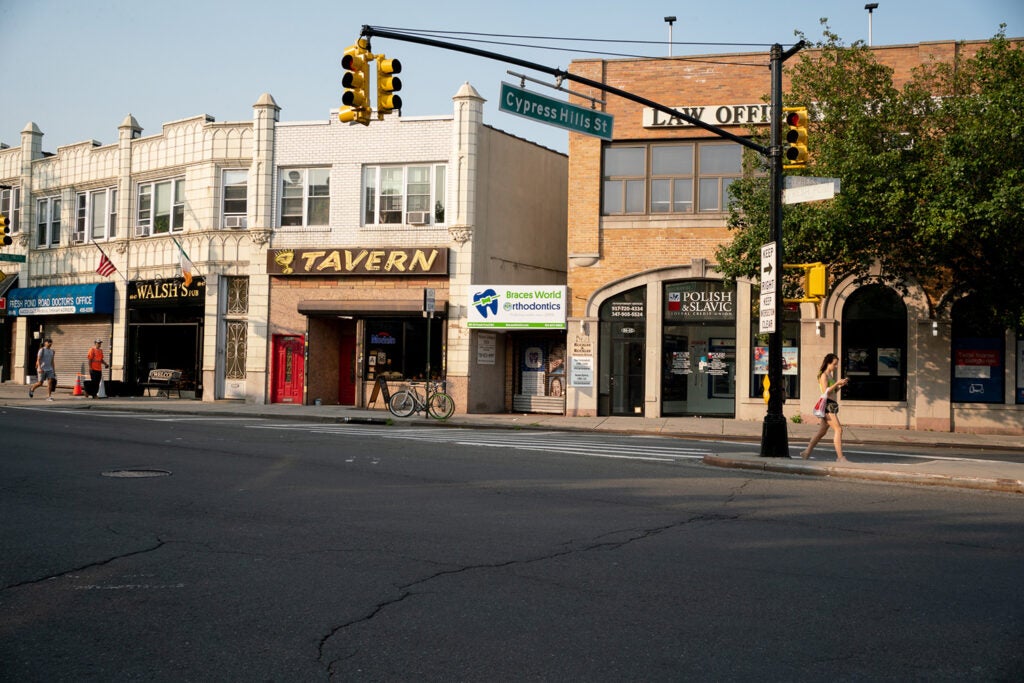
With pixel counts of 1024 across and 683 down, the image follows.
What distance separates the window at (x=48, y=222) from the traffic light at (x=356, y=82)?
1067 inches

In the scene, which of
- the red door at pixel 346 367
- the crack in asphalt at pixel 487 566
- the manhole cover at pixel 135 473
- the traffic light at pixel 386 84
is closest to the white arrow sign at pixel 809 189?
the traffic light at pixel 386 84

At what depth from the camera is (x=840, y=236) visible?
784 inches

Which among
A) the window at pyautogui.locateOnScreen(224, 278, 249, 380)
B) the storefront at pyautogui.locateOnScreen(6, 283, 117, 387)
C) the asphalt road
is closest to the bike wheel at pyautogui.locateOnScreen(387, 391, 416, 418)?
the window at pyautogui.locateOnScreen(224, 278, 249, 380)

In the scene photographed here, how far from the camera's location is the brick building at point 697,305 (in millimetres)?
23547

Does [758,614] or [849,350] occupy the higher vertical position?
[849,350]

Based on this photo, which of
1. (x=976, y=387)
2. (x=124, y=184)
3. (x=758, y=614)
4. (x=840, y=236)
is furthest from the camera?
(x=124, y=184)

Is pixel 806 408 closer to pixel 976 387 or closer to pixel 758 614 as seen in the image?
pixel 976 387

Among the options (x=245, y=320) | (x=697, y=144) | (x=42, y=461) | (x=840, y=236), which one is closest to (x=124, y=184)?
(x=245, y=320)

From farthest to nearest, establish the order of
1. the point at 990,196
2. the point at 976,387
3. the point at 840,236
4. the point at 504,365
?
the point at 504,365
the point at 976,387
the point at 840,236
the point at 990,196

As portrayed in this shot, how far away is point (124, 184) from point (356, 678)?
3223cm

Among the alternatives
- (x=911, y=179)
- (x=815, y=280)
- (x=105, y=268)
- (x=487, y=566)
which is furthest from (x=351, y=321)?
(x=487, y=566)

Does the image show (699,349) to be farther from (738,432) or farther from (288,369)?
(288,369)

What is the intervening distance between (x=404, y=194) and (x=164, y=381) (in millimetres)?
10947

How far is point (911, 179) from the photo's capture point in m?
19.4
